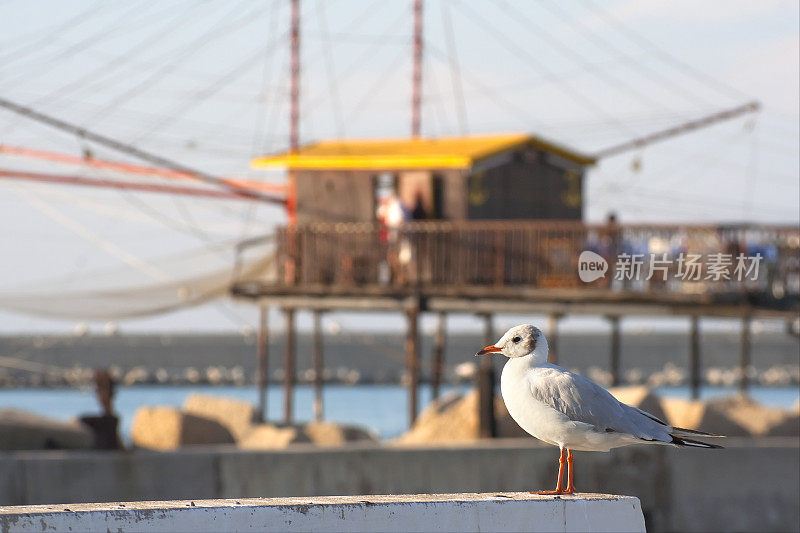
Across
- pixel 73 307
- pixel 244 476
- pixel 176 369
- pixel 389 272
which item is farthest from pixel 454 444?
pixel 176 369

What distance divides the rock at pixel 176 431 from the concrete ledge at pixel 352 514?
45.6ft

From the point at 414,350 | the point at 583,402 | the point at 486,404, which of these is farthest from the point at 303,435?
the point at 583,402

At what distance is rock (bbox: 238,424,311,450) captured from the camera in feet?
70.5

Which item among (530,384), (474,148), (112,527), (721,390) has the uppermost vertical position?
(474,148)

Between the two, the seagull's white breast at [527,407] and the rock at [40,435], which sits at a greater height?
the seagull's white breast at [527,407]

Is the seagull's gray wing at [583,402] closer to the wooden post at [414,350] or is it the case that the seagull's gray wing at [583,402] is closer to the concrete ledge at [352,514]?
the concrete ledge at [352,514]

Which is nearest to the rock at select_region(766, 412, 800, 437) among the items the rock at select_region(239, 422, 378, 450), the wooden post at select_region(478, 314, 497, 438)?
the wooden post at select_region(478, 314, 497, 438)

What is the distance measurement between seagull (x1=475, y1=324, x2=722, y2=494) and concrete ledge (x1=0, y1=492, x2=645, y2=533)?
0.31m

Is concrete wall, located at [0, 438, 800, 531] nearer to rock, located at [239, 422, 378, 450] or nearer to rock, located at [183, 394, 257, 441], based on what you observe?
rock, located at [239, 422, 378, 450]

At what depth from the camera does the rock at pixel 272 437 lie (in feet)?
70.5

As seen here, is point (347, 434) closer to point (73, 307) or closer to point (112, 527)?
point (73, 307)

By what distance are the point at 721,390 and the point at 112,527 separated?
119039mm

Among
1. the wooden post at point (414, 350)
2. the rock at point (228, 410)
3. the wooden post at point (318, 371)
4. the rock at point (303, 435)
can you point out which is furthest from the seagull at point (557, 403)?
the wooden post at point (318, 371)

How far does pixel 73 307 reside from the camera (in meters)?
34.8
